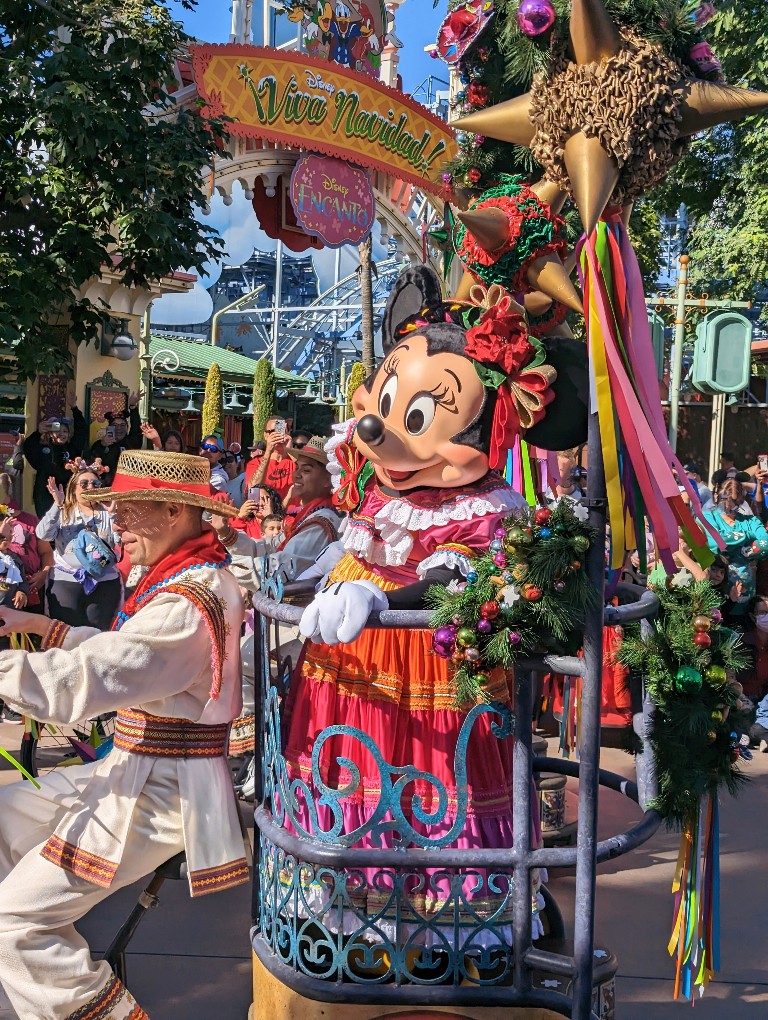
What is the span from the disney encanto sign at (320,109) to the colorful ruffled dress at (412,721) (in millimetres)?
8951

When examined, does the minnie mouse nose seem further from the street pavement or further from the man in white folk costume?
the street pavement

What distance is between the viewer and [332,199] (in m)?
13.1

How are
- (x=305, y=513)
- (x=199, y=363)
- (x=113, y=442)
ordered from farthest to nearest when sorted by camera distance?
(x=199, y=363) → (x=113, y=442) → (x=305, y=513)

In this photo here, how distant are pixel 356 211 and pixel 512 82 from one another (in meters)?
10.7


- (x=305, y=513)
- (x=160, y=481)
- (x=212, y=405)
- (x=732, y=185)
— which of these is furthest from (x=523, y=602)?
(x=212, y=405)

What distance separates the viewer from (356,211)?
13.5 metres

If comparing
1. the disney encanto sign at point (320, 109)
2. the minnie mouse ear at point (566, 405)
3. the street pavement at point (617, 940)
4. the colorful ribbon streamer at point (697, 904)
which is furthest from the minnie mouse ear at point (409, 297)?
the disney encanto sign at point (320, 109)

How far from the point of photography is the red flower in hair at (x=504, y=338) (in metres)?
2.79

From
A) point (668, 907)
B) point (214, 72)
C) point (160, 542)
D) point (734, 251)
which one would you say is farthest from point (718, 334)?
point (160, 542)

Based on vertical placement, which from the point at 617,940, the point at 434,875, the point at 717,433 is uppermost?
the point at 717,433

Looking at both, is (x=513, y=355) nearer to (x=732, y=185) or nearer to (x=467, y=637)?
(x=467, y=637)

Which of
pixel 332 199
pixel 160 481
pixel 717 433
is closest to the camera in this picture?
pixel 160 481

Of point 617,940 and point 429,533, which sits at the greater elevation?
point 429,533

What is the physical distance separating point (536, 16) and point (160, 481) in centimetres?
150
